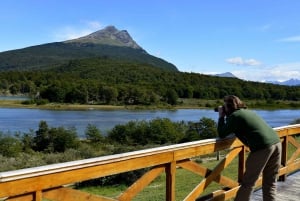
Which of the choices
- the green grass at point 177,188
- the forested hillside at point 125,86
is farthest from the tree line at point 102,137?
the forested hillside at point 125,86

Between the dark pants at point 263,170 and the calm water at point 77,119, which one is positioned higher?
the dark pants at point 263,170

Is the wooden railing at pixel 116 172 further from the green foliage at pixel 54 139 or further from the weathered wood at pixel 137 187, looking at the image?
the green foliage at pixel 54 139

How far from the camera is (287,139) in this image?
7488 millimetres

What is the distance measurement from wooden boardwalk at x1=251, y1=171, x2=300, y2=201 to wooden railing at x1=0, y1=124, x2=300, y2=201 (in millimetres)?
670

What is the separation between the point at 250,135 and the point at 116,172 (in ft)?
5.46

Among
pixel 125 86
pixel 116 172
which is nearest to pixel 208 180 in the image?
pixel 116 172

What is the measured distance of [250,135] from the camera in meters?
4.78

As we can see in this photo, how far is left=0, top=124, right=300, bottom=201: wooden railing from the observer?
10.3 ft

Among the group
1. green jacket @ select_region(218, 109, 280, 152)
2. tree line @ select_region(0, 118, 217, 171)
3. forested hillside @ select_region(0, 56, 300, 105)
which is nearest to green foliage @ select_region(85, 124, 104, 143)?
tree line @ select_region(0, 118, 217, 171)

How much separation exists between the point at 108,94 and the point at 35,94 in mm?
25884

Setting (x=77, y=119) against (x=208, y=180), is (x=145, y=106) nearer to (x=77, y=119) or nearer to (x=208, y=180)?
(x=77, y=119)

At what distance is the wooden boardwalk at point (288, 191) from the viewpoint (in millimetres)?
6535

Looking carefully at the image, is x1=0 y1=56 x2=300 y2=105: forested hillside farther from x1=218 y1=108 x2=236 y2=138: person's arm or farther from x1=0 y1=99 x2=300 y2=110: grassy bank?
x1=218 y1=108 x2=236 y2=138: person's arm

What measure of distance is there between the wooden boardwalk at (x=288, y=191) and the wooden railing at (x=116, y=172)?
26.4 inches
